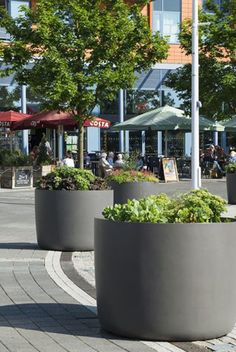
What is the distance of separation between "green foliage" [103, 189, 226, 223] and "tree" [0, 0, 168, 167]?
15.3 meters

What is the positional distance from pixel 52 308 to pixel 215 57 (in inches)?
879

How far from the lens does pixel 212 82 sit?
27.1m

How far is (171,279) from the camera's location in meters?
4.93

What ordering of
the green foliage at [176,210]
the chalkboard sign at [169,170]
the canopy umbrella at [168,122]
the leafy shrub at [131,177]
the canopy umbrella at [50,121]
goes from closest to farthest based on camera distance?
the green foliage at [176,210], the leafy shrub at [131,177], the canopy umbrella at [50,121], the canopy umbrella at [168,122], the chalkboard sign at [169,170]

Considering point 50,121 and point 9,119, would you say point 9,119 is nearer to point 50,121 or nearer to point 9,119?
point 9,119

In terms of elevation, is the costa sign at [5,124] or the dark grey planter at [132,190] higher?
the costa sign at [5,124]

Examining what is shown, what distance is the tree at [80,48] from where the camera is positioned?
2084 cm

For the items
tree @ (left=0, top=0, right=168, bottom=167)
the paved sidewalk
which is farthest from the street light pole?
the paved sidewalk

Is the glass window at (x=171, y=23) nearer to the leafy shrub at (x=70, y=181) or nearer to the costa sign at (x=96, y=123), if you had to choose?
the costa sign at (x=96, y=123)

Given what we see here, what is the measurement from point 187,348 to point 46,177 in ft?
17.8

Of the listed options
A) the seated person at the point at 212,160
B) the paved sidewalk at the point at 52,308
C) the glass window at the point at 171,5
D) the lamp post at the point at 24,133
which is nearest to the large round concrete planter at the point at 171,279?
the paved sidewalk at the point at 52,308

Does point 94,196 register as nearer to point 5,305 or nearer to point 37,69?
point 5,305

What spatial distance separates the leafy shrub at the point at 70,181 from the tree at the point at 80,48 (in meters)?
10.7

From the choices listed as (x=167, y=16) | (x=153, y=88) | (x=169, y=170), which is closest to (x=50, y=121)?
(x=169, y=170)
